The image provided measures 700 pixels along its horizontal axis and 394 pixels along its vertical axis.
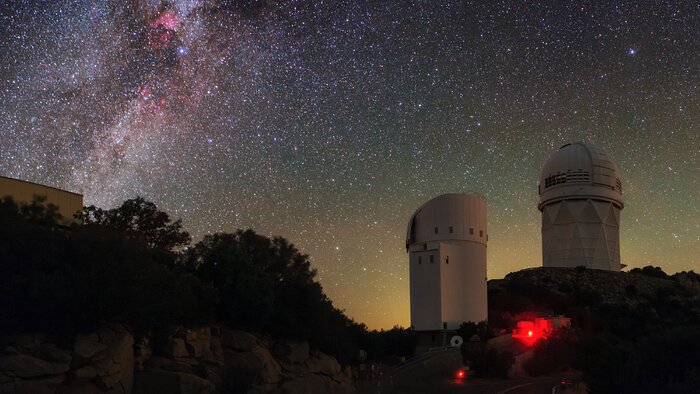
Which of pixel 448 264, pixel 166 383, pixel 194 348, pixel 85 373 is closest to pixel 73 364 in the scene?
pixel 85 373

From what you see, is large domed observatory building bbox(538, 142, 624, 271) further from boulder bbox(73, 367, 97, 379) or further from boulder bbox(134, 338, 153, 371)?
boulder bbox(73, 367, 97, 379)

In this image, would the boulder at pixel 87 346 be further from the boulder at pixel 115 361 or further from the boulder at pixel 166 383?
the boulder at pixel 166 383

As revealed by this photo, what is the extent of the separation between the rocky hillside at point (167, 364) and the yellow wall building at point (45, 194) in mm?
6847

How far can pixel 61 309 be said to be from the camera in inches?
653

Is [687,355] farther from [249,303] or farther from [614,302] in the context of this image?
[614,302]

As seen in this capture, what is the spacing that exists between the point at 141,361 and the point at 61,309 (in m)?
2.78

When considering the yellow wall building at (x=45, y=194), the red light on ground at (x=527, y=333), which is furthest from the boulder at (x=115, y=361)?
the red light on ground at (x=527, y=333)

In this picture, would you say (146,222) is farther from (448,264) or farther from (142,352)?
(448,264)

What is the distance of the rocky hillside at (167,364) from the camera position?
15.5 m

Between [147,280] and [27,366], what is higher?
[147,280]

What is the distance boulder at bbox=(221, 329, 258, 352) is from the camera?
22.4 metres

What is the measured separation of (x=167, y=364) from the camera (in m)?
19.0

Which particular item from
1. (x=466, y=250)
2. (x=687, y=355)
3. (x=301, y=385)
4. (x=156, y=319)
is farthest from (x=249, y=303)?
(x=466, y=250)

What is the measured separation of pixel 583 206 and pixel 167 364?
51.2 meters
